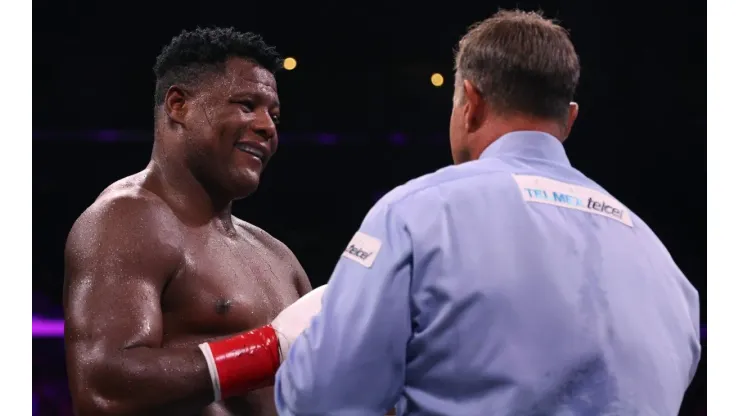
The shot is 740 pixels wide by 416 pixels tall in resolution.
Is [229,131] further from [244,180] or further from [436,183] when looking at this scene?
[436,183]

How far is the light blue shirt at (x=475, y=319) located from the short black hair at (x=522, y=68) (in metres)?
0.14

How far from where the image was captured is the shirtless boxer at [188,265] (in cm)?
158

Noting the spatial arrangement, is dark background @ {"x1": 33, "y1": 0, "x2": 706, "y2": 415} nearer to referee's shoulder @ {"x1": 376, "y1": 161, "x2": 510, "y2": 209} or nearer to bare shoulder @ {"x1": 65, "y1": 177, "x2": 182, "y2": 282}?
bare shoulder @ {"x1": 65, "y1": 177, "x2": 182, "y2": 282}

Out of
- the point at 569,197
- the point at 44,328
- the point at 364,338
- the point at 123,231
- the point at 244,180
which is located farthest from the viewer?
the point at 44,328

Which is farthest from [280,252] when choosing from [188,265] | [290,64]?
[290,64]

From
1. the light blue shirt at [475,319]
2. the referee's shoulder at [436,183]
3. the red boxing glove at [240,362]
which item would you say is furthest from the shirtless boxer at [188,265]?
the referee's shoulder at [436,183]

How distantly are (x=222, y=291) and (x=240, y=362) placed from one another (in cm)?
23

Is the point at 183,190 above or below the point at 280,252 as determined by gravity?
above

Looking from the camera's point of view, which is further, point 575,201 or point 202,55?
point 202,55

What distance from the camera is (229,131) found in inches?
74.2

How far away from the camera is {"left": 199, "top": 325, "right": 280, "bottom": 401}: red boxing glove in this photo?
1594mm

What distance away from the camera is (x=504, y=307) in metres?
1.12
